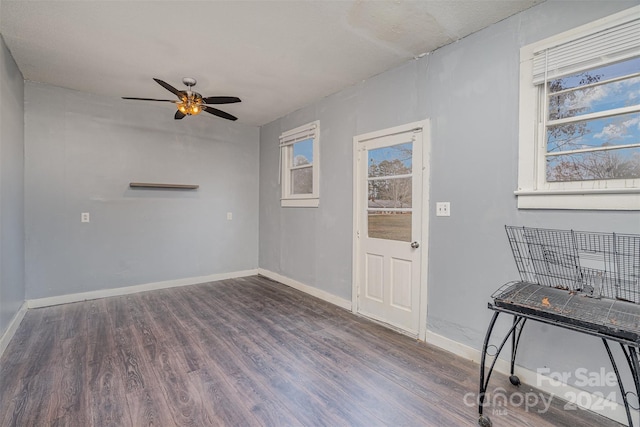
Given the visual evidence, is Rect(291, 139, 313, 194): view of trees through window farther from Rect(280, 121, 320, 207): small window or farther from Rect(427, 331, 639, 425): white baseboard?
Rect(427, 331, 639, 425): white baseboard

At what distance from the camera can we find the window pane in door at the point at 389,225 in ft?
9.60

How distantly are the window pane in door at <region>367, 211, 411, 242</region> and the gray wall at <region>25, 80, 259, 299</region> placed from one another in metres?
2.72

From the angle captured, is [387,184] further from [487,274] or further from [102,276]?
[102,276]

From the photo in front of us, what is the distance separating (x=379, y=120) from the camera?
124 inches

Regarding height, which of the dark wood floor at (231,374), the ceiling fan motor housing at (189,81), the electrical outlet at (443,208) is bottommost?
the dark wood floor at (231,374)

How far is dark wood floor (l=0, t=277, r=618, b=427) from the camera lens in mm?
1751

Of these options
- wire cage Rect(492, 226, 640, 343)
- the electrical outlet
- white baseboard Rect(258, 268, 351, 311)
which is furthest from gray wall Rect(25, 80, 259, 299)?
wire cage Rect(492, 226, 640, 343)

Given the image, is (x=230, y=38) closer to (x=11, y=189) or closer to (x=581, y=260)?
(x=11, y=189)

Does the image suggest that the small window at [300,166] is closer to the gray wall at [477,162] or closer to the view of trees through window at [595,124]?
the gray wall at [477,162]

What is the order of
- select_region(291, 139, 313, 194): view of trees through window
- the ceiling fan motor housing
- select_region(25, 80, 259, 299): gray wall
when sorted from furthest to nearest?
select_region(291, 139, 313, 194): view of trees through window → select_region(25, 80, 259, 299): gray wall → the ceiling fan motor housing

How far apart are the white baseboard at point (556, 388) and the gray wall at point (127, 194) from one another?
12.4ft

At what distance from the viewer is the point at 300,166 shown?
175 inches

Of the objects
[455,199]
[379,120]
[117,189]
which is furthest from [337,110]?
[117,189]

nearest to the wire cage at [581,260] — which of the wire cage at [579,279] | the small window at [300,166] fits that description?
the wire cage at [579,279]
